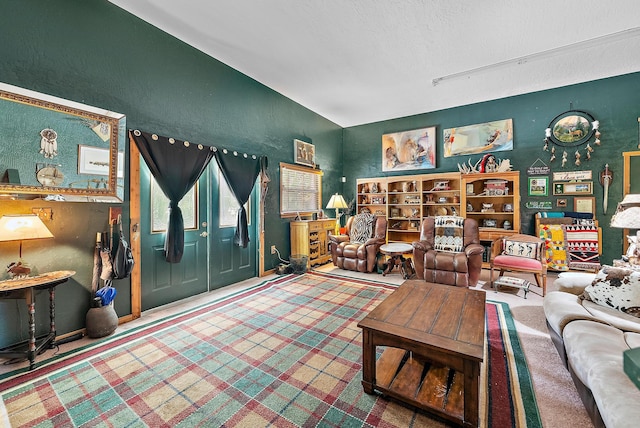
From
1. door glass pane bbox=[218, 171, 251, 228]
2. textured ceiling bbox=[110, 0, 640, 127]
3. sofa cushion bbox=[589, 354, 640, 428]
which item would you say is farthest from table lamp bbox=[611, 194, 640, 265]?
door glass pane bbox=[218, 171, 251, 228]

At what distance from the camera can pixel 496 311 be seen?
3.00 meters

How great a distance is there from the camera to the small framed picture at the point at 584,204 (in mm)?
4410

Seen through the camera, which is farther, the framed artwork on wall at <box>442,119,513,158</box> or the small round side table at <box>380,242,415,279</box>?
the framed artwork on wall at <box>442,119,513,158</box>

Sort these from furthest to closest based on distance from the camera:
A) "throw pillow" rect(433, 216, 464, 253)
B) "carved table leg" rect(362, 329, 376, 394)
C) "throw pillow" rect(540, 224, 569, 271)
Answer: "throw pillow" rect(540, 224, 569, 271) → "throw pillow" rect(433, 216, 464, 253) → "carved table leg" rect(362, 329, 376, 394)

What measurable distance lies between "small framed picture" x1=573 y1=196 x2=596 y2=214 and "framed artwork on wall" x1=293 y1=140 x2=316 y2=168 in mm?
4777

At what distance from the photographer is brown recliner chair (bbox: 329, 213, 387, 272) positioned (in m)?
4.71

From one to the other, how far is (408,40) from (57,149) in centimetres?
388

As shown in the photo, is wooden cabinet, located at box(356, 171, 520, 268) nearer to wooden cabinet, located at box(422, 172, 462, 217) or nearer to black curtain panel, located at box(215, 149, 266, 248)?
wooden cabinet, located at box(422, 172, 462, 217)

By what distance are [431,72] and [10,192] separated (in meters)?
5.03

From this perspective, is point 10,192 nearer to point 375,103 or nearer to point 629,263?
point 375,103

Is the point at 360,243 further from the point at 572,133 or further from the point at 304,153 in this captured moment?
the point at 572,133

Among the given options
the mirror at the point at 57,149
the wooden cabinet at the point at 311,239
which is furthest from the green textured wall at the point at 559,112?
the mirror at the point at 57,149

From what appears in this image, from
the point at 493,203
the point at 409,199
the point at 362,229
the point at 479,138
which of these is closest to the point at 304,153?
the point at 362,229

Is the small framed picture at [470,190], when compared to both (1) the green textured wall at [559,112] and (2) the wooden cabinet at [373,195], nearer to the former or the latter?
(1) the green textured wall at [559,112]
